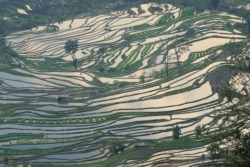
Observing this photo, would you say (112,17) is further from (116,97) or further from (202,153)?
(202,153)

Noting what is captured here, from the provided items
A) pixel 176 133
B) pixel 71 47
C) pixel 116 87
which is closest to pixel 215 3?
pixel 71 47

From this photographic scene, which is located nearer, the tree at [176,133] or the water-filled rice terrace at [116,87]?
the water-filled rice terrace at [116,87]

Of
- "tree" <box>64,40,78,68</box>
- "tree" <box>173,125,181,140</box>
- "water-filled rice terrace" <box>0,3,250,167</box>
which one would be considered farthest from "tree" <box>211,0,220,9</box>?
"tree" <box>173,125,181,140</box>

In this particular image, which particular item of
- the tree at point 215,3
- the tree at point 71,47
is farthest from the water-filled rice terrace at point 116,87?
the tree at point 215,3

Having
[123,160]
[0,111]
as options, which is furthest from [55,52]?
[123,160]

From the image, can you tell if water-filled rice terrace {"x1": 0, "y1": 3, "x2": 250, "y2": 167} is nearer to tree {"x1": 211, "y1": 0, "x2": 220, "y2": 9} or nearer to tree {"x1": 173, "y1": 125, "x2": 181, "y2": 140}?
tree {"x1": 173, "y1": 125, "x2": 181, "y2": 140}

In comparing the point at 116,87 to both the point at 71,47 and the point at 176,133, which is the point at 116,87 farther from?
the point at 176,133

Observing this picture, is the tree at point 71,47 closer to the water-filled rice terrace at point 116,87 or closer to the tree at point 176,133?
the water-filled rice terrace at point 116,87

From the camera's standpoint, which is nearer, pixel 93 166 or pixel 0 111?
pixel 93 166

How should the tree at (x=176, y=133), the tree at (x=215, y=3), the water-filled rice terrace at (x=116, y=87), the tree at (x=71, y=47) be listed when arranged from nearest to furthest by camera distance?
1. the water-filled rice terrace at (x=116, y=87)
2. the tree at (x=176, y=133)
3. the tree at (x=71, y=47)
4. the tree at (x=215, y=3)
